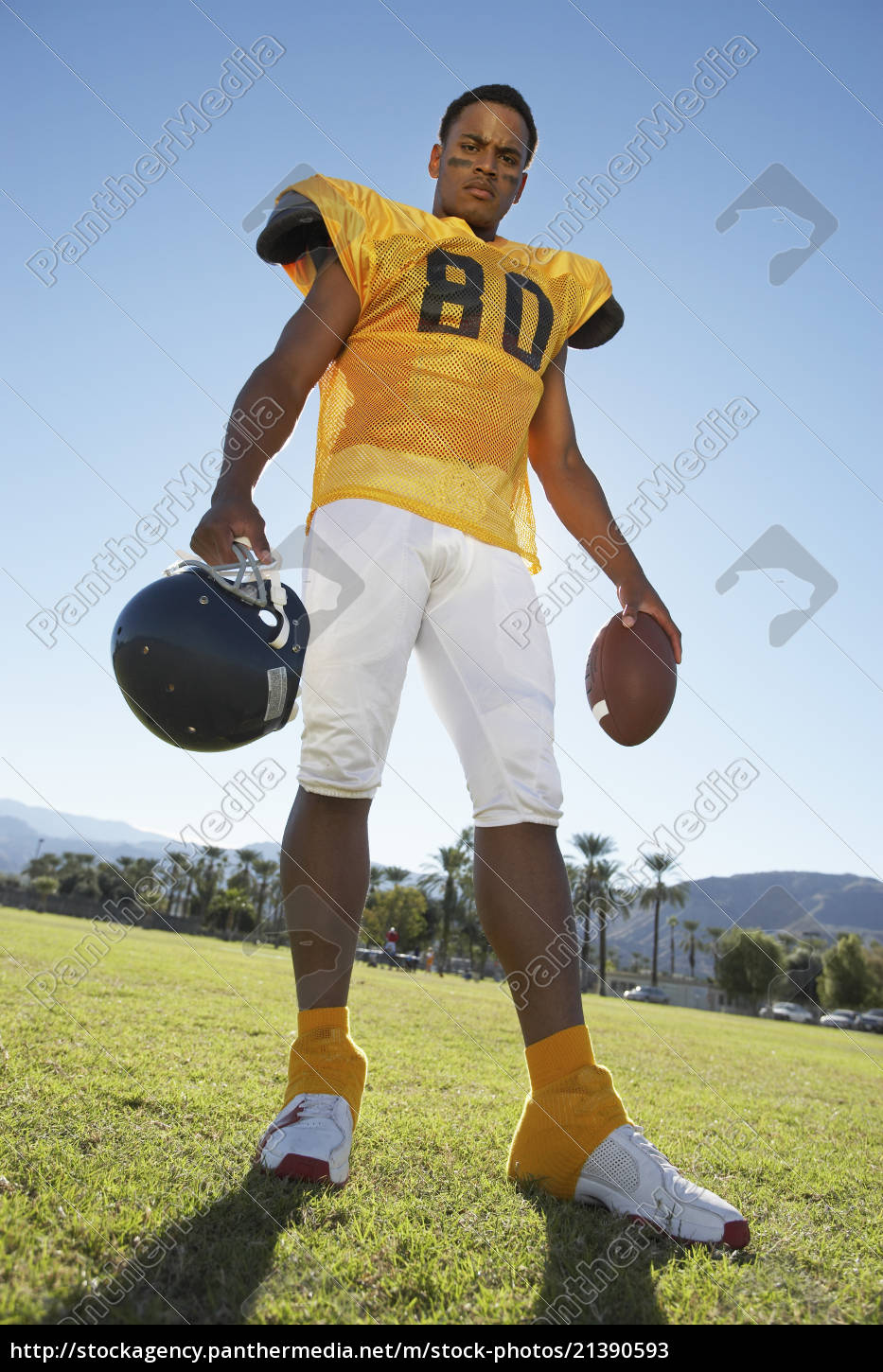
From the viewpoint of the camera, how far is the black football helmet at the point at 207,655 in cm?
196

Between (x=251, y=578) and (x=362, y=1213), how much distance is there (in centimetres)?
143

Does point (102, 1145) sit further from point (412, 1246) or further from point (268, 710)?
point (268, 710)

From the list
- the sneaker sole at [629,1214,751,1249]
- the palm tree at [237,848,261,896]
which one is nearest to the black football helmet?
the sneaker sole at [629,1214,751,1249]

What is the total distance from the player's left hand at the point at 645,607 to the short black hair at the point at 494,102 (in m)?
1.68

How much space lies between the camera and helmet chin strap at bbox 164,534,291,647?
6.64ft

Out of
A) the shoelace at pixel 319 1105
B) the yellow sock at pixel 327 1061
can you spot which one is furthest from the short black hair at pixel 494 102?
the shoelace at pixel 319 1105

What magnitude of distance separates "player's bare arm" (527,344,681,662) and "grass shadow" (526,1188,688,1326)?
194 centimetres

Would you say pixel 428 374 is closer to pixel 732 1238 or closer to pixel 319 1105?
pixel 319 1105

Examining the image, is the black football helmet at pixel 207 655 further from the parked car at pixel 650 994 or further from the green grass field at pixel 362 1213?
the parked car at pixel 650 994

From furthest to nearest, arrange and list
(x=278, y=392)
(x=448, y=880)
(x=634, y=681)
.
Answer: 1. (x=448, y=880)
2. (x=634, y=681)
3. (x=278, y=392)

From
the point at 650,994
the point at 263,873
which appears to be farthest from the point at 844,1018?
the point at 263,873

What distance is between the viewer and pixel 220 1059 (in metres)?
3.37

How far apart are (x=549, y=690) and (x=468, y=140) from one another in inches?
81.8

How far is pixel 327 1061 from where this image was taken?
2.10m
